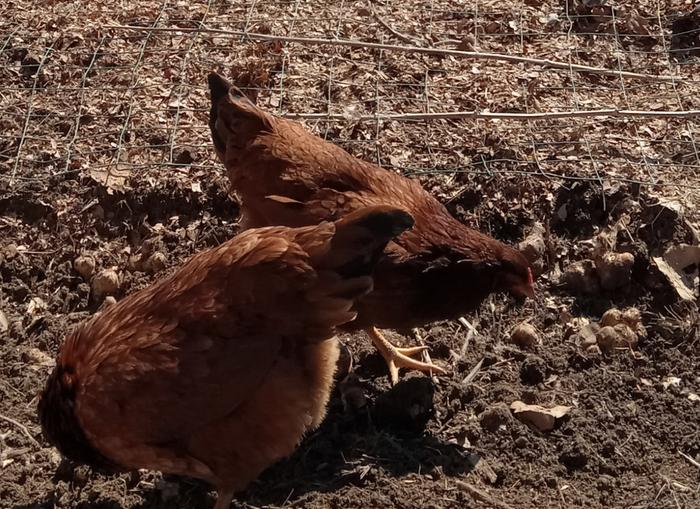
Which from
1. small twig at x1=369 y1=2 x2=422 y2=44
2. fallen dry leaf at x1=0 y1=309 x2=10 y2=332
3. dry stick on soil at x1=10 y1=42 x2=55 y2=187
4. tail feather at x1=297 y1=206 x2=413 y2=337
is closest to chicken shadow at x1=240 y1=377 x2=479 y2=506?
tail feather at x1=297 y1=206 x2=413 y2=337

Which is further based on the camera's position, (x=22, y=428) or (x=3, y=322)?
(x=3, y=322)

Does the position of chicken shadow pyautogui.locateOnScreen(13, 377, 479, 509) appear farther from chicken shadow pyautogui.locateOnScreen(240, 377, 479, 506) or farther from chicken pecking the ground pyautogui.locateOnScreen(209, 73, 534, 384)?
chicken pecking the ground pyautogui.locateOnScreen(209, 73, 534, 384)

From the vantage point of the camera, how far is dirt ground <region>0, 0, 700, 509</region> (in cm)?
290

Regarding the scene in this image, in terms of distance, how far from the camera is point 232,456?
2.56 m

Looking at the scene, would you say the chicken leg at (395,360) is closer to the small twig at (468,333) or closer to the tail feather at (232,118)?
the small twig at (468,333)

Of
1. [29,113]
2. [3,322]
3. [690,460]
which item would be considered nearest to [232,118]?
[3,322]

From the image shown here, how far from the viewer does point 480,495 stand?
2.79 meters

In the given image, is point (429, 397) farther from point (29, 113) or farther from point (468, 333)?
point (29, 113)

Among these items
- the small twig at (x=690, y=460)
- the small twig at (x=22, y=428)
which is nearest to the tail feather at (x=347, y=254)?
the small twig at (x=22, y=428)

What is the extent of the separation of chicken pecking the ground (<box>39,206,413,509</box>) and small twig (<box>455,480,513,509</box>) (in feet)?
2.17

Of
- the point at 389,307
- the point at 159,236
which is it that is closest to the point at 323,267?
the point at 389,307

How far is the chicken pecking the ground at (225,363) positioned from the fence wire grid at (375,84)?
5.06 ft

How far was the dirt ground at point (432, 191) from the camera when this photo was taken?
2.90 m

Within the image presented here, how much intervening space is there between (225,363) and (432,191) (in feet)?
5.84
